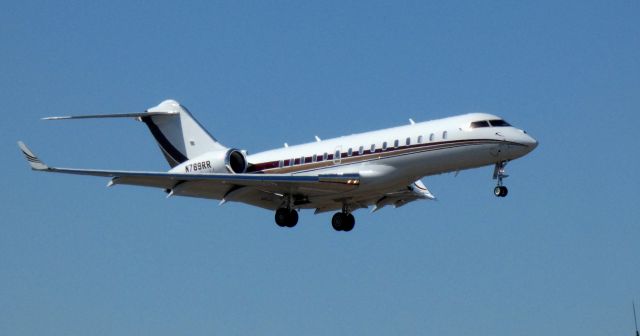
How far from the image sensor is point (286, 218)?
37.8 metres

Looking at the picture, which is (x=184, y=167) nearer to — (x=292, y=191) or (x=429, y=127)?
(x=292, y=191)

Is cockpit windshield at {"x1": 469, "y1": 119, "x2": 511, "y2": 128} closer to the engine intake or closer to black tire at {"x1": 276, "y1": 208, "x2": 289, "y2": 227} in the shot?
black tire at {"x1": 276, "y1": 208, "x2": 289, "y2": 227}

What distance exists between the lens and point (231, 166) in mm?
38781

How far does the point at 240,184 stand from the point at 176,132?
6.41 meters

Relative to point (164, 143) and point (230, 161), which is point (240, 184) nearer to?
point (230, 161)

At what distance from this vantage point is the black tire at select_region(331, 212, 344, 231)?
38.9 metres

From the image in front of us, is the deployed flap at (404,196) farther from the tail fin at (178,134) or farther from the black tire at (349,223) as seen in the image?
the tail fin at (178,134)

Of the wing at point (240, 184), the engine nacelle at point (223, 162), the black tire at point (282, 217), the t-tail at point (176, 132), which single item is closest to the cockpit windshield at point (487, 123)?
the wing at point (240, 184)

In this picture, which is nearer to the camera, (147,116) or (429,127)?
(429,127)

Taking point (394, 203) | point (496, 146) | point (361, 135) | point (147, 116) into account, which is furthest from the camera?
point (147, 116)

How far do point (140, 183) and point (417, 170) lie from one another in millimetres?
8264

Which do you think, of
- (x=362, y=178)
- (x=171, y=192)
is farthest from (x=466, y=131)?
(x=171, y=192)

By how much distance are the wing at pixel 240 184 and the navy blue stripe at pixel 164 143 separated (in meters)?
4.08

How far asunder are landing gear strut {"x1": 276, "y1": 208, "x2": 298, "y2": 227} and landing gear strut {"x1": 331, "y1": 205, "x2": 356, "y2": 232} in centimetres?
167
